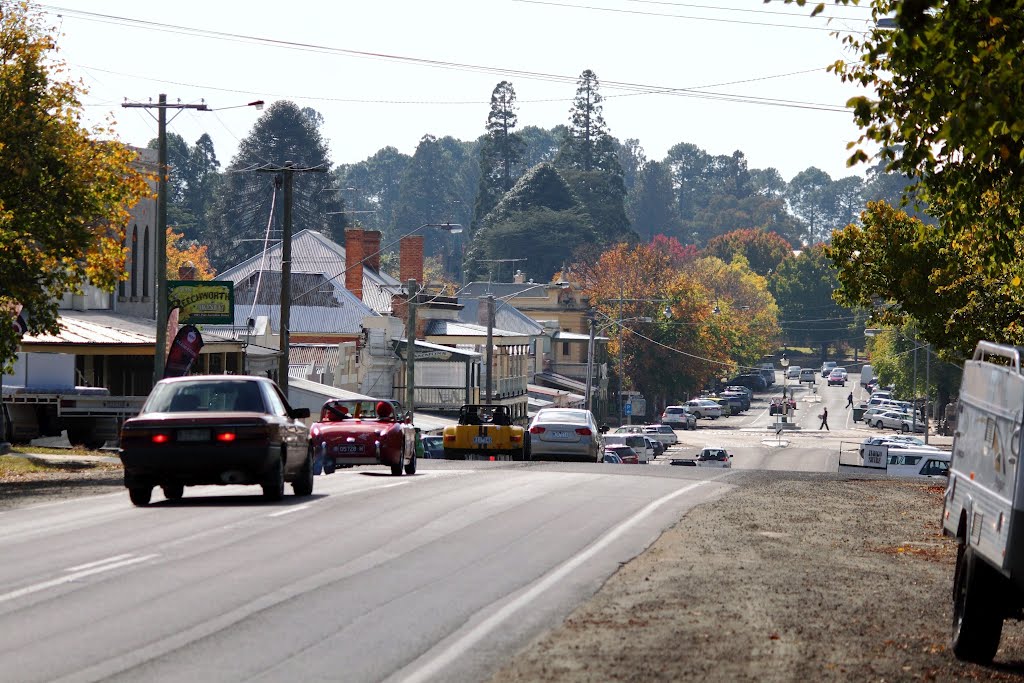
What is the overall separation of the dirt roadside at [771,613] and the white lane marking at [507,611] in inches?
16.6

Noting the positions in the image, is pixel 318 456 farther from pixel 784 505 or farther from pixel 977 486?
pixel 977 486

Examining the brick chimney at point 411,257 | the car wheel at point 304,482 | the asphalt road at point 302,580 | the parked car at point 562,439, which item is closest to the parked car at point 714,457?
the parked car at point 562,439

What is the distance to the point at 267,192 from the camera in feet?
485

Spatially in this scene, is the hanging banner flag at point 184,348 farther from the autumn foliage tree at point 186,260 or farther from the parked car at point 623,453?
the autumn foliage tree at point 186,260

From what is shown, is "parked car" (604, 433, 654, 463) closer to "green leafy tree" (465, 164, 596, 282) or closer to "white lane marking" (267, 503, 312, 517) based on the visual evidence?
"white lane marking" (267, 503, 312, 517)

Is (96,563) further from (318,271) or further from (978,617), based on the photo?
(318,271)

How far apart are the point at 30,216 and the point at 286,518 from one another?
1225 cm

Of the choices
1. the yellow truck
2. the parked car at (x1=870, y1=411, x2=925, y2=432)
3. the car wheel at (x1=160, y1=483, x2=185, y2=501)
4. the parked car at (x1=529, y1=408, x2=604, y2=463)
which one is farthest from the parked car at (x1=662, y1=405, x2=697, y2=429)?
the car wheel at (x1=160, y1=483, x2=185, y2=501)

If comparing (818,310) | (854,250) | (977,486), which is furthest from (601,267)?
(977,486)

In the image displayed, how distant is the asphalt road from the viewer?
32.8ft

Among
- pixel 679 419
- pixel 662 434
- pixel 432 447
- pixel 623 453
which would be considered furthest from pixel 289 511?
pixel 679 419

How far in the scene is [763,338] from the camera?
154375 mm

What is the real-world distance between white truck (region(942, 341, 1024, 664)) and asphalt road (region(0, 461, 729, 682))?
292cm

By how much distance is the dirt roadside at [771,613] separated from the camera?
32.6 ft
